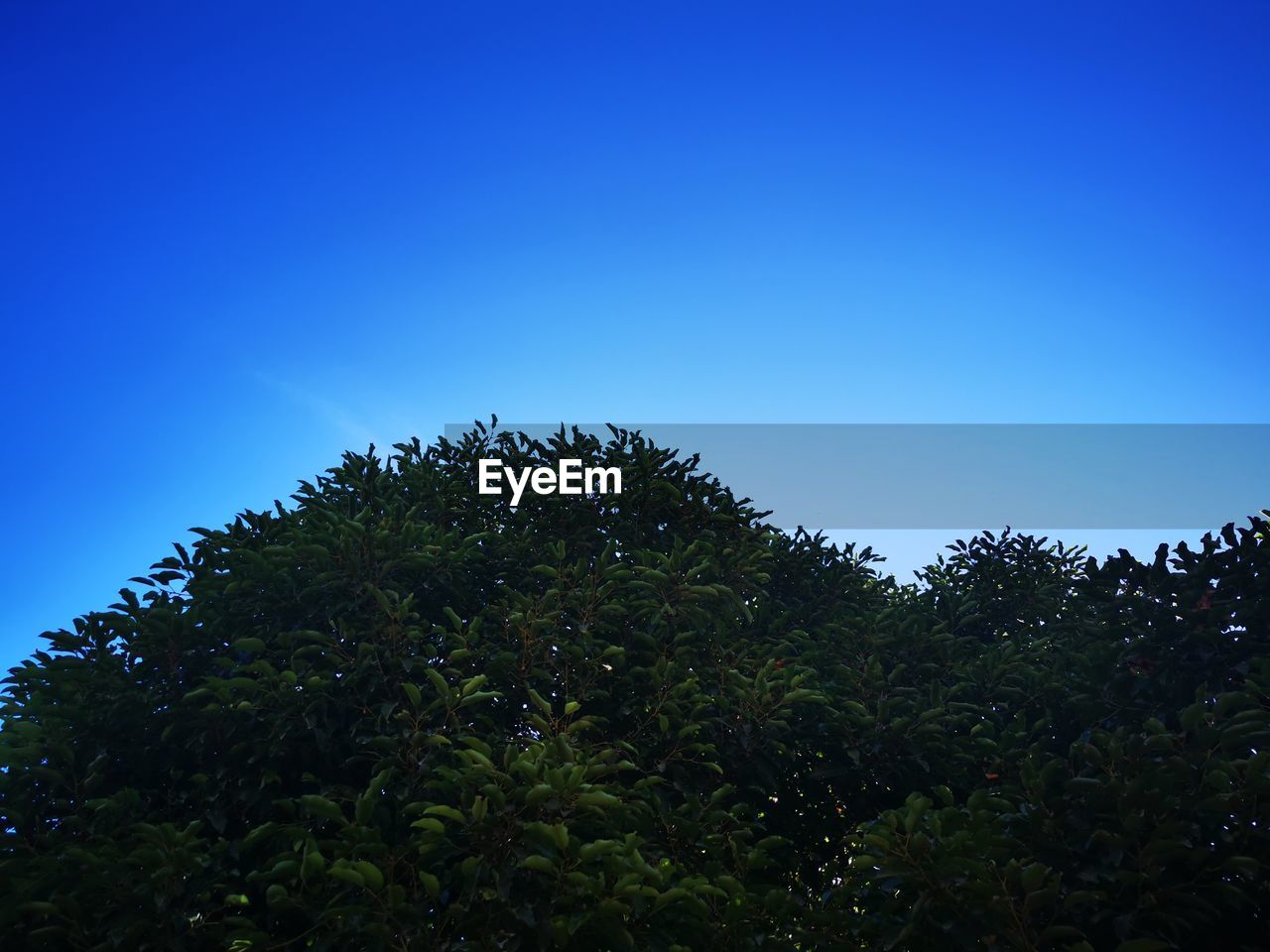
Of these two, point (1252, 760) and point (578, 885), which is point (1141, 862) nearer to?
point (1252, 760)

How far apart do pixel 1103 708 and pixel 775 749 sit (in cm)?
418

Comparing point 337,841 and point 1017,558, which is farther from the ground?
point 1017,558

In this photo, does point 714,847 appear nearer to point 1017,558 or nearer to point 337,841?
point 337,841

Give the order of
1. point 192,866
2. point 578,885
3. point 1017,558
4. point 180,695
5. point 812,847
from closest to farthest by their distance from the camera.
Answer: point 578,885
point 192,866
point 180,695
point 812,847
point 1017,558

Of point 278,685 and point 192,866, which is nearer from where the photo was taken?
point 192,866

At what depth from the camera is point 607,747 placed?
1059 cm

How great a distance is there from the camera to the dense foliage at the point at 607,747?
8.45 metres

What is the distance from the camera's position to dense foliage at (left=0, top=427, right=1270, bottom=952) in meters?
8.45

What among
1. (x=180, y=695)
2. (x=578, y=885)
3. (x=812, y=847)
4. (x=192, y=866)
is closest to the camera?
(x=578, y=885)

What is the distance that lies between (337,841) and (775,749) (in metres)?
5.12

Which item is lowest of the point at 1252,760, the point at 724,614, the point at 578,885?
the point at 578,885

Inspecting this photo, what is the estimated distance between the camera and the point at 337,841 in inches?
351

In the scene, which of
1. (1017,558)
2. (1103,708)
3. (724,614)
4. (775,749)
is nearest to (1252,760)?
(1103,708)

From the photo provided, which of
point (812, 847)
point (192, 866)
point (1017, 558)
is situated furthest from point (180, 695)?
point (1017, 558)
